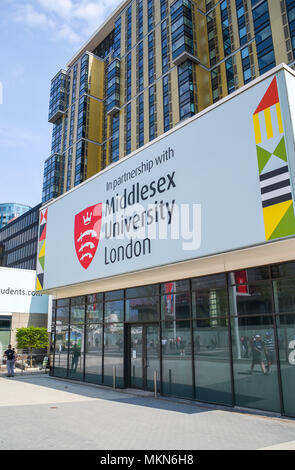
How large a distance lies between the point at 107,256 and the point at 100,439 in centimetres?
804

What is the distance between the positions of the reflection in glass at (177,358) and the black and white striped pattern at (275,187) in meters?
5.74

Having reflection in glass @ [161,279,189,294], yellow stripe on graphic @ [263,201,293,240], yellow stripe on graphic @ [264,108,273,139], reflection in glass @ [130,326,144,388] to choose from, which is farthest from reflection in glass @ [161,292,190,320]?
yellow stripe on graphic @ [264,108,273,139]

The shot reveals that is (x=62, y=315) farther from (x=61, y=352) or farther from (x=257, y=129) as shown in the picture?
(x=257, y=129)

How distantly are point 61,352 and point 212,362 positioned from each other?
11.1 m

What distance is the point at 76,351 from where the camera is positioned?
741 inches

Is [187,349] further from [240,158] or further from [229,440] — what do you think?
[240,158]

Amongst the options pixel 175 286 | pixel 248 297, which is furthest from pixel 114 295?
pixel 248 297

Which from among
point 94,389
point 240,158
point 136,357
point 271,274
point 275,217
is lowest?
point 94,389

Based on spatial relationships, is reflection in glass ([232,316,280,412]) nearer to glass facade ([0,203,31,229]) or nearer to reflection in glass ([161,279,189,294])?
reflection in glass ([161,279,189,294])

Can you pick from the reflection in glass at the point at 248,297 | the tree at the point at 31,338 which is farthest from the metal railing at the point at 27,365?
the reflection in glass at the point at 248,297

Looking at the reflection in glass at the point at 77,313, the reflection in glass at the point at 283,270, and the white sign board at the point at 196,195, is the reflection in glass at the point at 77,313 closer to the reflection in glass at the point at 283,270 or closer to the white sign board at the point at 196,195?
the white sign board at the point at 196,195

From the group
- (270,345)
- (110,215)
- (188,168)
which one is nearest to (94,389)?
(110,215)

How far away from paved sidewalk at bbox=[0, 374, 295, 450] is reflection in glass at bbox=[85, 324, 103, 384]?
3688mm
